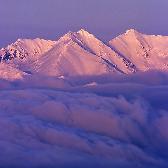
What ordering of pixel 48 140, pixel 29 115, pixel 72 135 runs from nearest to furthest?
pixel 48 140 → pixel 72 135 → pixel 29 115

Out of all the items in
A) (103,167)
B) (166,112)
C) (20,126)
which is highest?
(166,112)

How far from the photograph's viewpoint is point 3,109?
16725 centimetres

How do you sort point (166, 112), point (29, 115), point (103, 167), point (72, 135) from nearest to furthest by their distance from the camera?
point (103, 167) → point (72, 135) → point (29, 115) → point (166, 112)

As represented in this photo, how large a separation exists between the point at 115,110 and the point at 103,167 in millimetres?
43968

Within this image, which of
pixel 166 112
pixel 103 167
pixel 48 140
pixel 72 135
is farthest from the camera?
pixel 166 112

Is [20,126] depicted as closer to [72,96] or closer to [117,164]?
[117,164]

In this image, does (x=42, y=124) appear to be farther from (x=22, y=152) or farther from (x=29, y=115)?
(x=22, y=152)

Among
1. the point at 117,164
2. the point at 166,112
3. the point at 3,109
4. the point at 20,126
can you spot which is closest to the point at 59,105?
the point at 3,109

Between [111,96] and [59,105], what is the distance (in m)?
23.7

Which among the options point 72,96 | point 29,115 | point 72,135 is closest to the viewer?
point 72,135

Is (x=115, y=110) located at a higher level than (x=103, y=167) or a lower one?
higher

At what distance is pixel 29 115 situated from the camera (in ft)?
518

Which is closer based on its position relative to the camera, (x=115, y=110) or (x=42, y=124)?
(x=42, y=124)

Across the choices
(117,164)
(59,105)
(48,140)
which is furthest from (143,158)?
(59,105)
